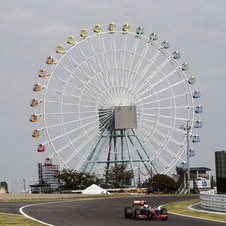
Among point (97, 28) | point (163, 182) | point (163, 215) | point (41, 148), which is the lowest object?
point (163, 182)

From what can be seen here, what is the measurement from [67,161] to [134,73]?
Result: 57.0 ft

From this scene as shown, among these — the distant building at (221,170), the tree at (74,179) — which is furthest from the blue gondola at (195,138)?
the distant building at (221,170)

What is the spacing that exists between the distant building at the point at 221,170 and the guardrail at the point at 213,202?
2224mm

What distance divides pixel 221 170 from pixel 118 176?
63547 millimetres

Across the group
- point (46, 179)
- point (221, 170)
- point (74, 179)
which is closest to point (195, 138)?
point (74, 179)

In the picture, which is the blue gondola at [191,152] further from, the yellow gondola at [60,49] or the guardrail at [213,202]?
the guardrail at [213,202]

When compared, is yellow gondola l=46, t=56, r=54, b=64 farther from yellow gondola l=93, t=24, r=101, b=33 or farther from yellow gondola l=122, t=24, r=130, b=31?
yellow gondola l=122, t=24, r=130, b=31

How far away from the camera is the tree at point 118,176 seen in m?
102

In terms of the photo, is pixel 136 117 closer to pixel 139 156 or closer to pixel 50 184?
pixel 139 156

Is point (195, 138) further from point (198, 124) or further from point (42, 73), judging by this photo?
point (42, 73)

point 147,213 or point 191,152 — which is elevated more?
point 191,152

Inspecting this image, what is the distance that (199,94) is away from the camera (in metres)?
89.2

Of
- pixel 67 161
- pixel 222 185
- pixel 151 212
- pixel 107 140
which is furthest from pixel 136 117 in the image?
pixel 151 212

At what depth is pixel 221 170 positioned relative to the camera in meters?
38.7
